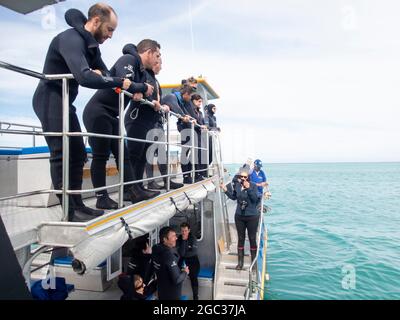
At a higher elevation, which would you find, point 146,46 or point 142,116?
point 146,46

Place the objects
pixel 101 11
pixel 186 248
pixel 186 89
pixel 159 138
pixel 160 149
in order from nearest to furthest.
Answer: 1. pixel 101 11
2. pixel 159 138
3. pixel 160 149
4. pixel 186 89
5. pixel 186 248

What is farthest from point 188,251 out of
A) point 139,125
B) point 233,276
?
point 139,125

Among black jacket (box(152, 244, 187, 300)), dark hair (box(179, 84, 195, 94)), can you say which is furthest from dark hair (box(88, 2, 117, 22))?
black jacket (box(152, 244, 187, 300))

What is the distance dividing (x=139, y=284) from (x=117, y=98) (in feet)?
9.91

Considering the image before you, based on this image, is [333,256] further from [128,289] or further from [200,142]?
[128,289]

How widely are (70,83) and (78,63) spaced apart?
0.27m

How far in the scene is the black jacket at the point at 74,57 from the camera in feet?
7.02

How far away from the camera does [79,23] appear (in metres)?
2.31

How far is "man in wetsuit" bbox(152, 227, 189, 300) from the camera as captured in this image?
4457 millimetres

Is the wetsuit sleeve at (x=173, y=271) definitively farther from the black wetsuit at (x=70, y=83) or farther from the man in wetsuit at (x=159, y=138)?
the black wetsuit at (x=70, y=83)

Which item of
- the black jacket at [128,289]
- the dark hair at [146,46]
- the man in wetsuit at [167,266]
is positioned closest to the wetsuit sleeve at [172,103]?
the dark hair at [146,46]

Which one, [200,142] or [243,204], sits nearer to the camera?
[200,142]

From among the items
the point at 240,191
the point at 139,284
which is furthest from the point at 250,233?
the point at 139,284

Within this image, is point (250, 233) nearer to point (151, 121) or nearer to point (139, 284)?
point (139, 284)
